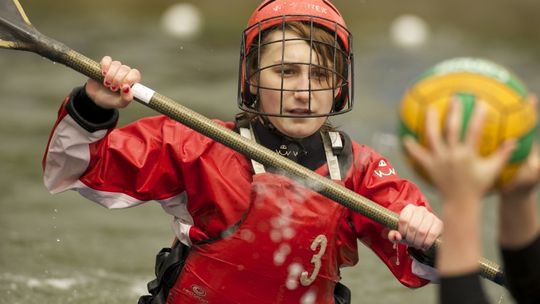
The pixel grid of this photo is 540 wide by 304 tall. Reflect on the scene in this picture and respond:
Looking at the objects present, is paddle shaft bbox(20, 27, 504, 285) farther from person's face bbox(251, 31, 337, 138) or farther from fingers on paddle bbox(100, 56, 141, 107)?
person's face bbox(251, 31, 337, 138)

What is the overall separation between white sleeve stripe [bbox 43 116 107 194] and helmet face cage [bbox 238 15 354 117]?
446 mm

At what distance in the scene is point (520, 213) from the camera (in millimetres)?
1936

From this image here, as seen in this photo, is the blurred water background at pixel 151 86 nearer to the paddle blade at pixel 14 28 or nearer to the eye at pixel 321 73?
the eye at pixel 321 73

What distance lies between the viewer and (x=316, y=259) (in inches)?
115

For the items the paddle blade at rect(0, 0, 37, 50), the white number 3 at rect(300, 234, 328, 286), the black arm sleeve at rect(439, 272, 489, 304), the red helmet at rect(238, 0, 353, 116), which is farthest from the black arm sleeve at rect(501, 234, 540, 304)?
the paddle blade at rect(0, 0, 37, 50)

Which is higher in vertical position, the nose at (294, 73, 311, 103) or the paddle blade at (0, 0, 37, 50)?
the paddle blade at (0, 0, 37, 50)

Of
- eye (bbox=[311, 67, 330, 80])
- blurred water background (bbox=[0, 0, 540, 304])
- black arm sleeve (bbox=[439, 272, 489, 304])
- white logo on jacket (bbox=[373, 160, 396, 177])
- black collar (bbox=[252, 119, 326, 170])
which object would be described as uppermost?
eye (bbox=[311, 67, 330, 80])

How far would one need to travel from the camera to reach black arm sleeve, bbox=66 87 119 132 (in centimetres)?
276

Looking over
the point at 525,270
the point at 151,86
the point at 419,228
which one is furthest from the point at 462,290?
the point at 151,86

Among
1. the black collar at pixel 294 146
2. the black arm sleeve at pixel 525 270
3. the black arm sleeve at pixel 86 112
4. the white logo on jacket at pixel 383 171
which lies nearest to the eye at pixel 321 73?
the black collar at pixel 294 146

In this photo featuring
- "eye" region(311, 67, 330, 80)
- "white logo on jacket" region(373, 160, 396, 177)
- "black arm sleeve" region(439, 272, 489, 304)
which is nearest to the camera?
"black arm sleeve" region(439, 272, 489, 304)

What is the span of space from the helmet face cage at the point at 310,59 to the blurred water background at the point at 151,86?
126cm

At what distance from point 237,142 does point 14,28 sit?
65 cm

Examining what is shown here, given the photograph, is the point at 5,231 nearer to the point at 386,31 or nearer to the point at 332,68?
the point at 332,68
